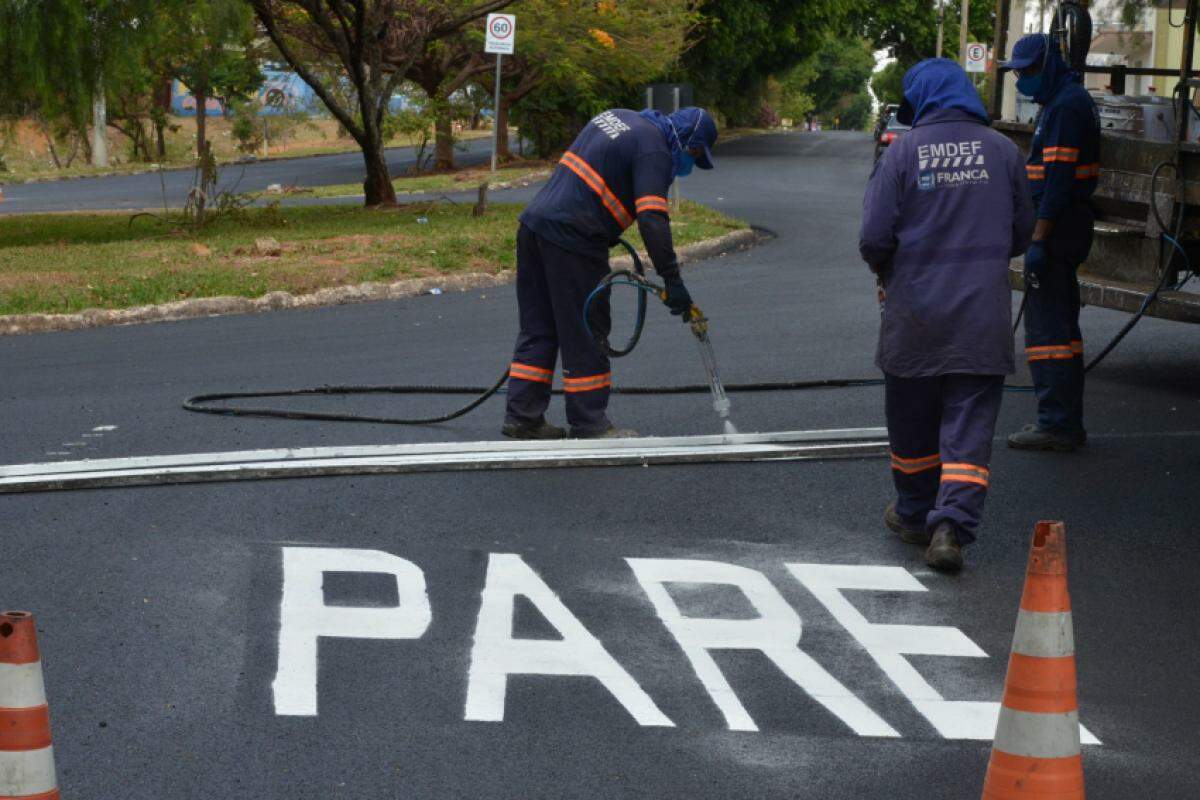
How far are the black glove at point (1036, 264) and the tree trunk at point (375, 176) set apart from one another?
55.8 feet

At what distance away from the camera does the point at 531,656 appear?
5.10 m

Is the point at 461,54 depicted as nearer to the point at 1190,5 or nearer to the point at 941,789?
the point at 1190,5

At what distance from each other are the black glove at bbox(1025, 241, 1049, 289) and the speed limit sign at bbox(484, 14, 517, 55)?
14.6 m

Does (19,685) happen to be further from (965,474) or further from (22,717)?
(965,474)

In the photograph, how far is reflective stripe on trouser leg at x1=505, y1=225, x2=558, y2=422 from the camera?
8.32 m

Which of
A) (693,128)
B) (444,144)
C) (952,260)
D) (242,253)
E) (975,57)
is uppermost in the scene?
(975,57)

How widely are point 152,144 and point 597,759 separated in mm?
49248

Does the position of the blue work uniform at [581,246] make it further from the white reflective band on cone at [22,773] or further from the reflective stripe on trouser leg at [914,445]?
the white reflective band on cone at [22,773]

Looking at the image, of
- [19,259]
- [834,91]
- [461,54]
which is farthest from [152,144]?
[834,91]

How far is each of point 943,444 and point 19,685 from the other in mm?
3940

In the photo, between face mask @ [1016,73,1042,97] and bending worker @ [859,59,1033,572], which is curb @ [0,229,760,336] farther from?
bending worker @ [859,59,1033,572]

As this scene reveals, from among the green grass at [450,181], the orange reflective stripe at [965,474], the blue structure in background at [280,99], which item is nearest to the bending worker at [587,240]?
the orange reflective stripe at [965,474]

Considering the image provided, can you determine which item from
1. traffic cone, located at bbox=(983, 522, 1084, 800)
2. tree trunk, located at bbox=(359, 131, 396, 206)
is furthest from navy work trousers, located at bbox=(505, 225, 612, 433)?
tree trunk, located at bbox=(359, 131, 396, 206)

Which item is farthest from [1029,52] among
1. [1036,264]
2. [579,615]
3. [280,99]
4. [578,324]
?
[280,99]
